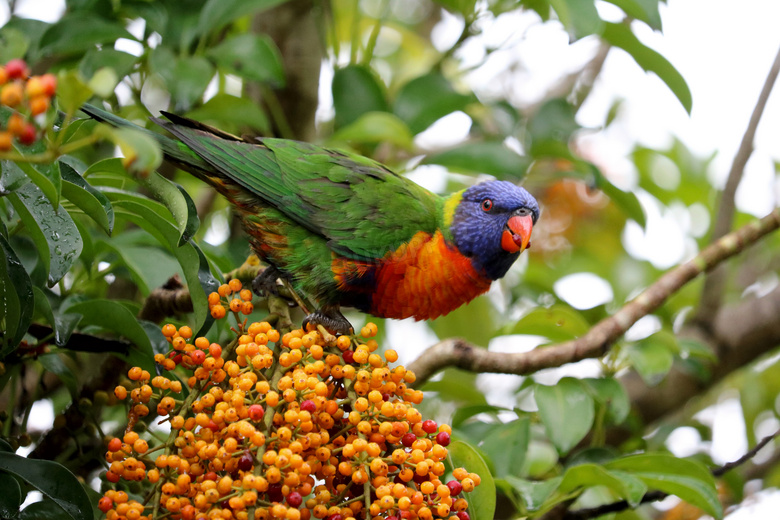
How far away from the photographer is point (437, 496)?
1296 millimetres

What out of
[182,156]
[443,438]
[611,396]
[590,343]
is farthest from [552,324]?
[182,156]

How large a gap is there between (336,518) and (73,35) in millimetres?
1717

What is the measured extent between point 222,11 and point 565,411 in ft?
5.37

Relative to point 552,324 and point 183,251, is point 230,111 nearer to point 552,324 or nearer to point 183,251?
point 183,251

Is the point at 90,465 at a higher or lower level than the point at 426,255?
lower

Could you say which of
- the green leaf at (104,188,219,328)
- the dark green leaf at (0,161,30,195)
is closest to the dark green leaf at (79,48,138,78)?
the green leaf at (104,188,219,328)

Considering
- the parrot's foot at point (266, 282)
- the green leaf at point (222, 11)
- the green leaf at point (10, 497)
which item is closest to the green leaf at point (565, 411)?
the parrot's foot at point (266, 282)

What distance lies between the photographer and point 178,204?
4.43ft

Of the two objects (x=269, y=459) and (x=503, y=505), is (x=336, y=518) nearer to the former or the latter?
(x=269, y=459)

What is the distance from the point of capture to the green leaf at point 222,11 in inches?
A: 87.0

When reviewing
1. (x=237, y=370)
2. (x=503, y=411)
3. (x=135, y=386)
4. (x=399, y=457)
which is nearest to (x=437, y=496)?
(x=399, y=457)

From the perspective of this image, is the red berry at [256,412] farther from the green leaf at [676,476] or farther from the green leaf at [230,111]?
the green leaf at [230,111]

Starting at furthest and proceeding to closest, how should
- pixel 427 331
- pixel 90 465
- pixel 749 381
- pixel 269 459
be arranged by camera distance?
1. pixel 427 331
2. pixel 749 381
3. pixel 90 465
4. pixel 269 459

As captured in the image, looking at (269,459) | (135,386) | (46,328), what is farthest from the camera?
(46,328)
